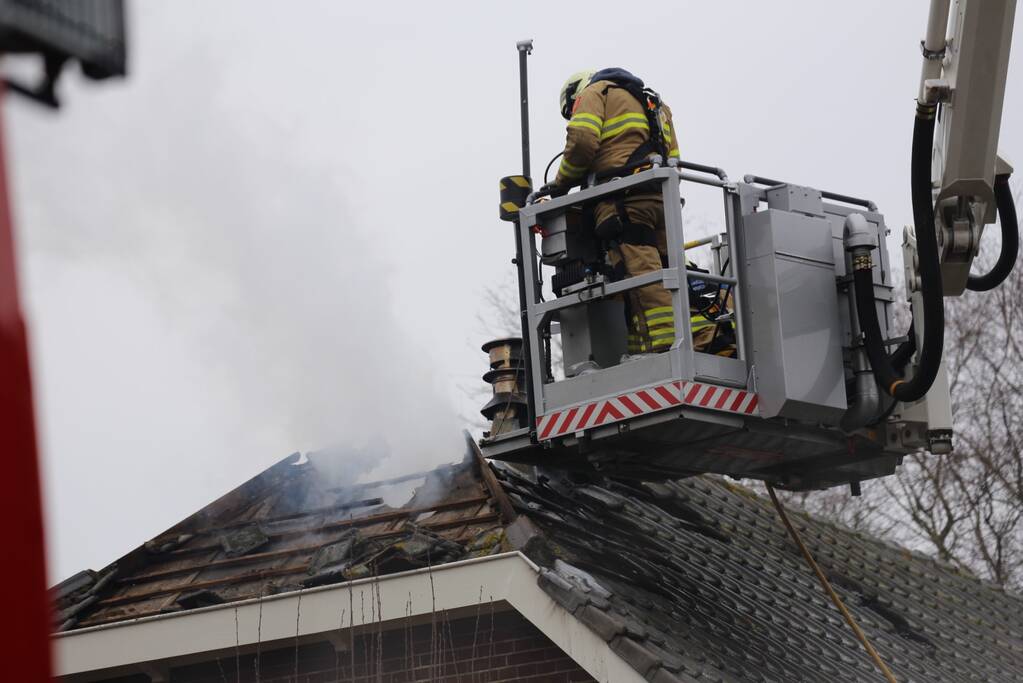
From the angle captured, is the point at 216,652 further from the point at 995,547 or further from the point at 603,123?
the point at 995,547

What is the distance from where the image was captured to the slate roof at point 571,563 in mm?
8445

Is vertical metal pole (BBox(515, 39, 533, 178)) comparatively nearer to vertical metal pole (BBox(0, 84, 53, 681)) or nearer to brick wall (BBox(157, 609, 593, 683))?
brick wall (BBox(157, 609, 593, 683))

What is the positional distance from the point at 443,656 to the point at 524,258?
7.92ft

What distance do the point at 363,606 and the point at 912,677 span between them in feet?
14.1

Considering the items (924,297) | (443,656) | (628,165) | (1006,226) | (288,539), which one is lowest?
(443,656)

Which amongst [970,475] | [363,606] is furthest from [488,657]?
[970,475]

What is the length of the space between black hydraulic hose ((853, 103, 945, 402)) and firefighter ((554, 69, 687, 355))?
1.17 meters

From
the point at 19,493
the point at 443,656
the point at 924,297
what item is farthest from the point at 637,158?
the point at 19,493

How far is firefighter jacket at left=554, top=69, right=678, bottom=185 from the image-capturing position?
8.95 m

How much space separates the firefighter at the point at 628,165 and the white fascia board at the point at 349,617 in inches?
63.4

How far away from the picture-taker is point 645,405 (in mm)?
8500

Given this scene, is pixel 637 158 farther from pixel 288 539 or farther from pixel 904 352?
pixel 288 539

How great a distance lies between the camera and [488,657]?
834 cm

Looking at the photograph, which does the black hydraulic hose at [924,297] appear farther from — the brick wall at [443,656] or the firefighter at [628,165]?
the brick wall at [443,656]
